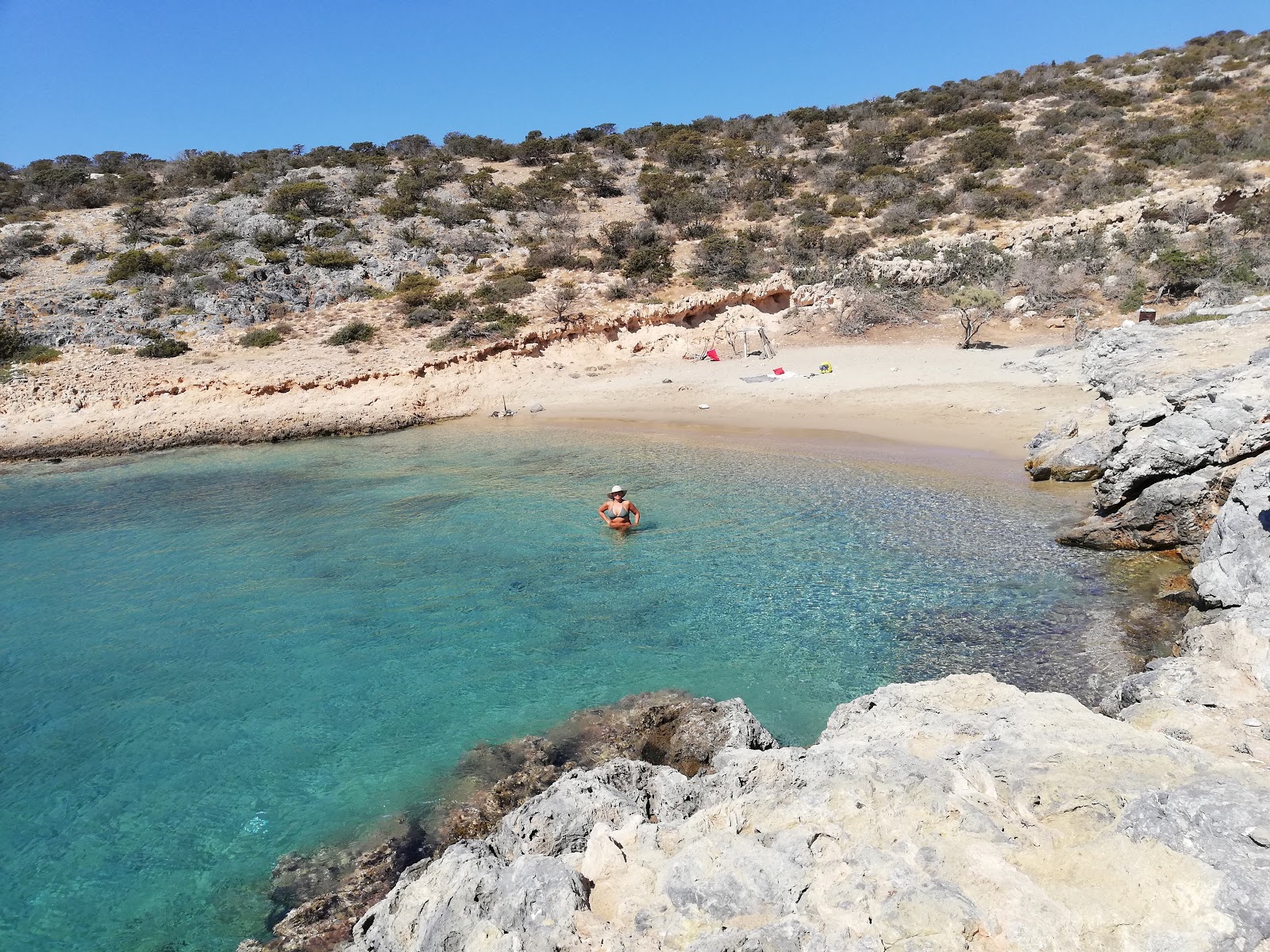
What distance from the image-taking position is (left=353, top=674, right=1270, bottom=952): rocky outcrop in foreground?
8.86ft

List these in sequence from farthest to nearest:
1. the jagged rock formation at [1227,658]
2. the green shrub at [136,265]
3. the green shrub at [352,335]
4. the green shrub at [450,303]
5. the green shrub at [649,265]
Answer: the green shrub at [136,265] < the green shrub at [649,265] < the green shrub at [450,303] < the green shrub at [352,335] < the jagged rock formation at [1227,658]

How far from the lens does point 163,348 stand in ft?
81.0

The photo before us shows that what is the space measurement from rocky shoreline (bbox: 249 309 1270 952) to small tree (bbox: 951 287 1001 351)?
18296mm

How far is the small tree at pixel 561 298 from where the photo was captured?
2638cm

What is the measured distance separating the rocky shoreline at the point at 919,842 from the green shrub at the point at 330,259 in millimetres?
30774

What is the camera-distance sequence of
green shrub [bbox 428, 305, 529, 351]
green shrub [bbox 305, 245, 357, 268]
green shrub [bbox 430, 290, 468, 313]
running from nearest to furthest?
green shrub [bbox 428, 305, 529, 351] < green shrub [bbox 430, 290, 468, 313] < green shrub [bbox 305, 245, 357, 268]

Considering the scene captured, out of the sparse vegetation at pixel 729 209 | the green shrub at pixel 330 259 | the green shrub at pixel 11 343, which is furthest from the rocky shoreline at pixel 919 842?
the green shrub at pixel 330 259

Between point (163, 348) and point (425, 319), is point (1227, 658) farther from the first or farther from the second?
point (163, 348)

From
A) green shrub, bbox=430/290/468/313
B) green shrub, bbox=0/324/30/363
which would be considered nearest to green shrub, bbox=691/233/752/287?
green shrub, bbox=430/290/468/313

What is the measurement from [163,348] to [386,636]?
22023 mm

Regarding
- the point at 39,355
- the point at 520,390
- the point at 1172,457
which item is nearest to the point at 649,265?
the point at 520,390

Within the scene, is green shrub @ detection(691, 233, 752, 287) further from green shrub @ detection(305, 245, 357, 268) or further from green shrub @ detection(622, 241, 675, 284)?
green shrub @ detection(305, 245, 357, 268)

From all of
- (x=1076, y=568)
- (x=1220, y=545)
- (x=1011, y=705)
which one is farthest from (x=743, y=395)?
(x=1011, y=705)

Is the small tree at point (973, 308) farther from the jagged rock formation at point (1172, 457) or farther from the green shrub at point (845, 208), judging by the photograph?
the green shrub at point (845, 208)
